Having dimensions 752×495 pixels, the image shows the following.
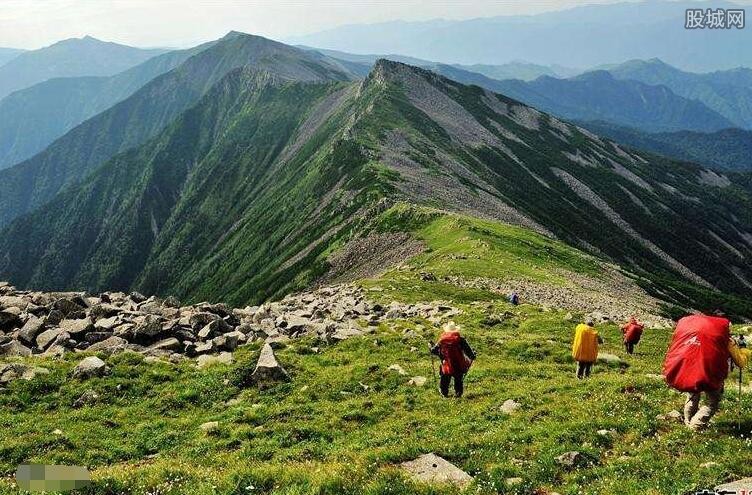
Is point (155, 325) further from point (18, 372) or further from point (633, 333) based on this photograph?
point (633, 333)

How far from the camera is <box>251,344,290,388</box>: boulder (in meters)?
22.4

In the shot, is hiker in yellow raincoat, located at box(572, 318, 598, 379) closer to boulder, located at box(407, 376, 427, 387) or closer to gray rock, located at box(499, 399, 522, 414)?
gray rock, located at box(499, 399, 522, 414)

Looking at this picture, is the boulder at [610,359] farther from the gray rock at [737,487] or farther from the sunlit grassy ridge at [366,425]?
the gray rock at [737,487]

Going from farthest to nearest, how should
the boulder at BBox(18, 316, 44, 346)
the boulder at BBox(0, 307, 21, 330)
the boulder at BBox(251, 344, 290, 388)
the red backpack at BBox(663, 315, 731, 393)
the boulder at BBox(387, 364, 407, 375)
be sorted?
the boulder at BBox(0, 307, 21, 330) < the boulder at BBox(18, 316, 44, 346) < the boulder at BBox(387, 364, 407, 375) < the boulder at BBox(251, 344, 290, 388) < the red backpack at BBox(663, 315, 731, 393)

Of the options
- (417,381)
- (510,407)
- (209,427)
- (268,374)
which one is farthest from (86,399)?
(510,407)

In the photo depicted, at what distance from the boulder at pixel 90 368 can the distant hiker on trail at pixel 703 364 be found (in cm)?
2187

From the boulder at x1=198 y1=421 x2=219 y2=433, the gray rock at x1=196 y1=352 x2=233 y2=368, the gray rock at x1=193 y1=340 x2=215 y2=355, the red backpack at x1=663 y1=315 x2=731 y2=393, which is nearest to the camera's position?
the red backpack at x1=663 y1=315 x2=731 y2=393

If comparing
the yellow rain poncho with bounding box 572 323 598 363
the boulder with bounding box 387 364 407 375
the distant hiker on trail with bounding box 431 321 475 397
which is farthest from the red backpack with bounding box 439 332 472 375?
the yellow rain poncho with bounding box 572 323 598 363

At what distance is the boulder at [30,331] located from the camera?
90.5 feet

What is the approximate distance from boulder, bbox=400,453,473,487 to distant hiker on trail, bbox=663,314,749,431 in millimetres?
6173

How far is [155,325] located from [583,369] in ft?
71.8

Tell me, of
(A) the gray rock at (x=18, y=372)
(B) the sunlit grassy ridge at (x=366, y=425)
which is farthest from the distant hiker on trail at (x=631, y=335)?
(A) the gray rock at (x=18, y=372)

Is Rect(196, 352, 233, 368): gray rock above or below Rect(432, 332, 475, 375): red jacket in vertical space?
below

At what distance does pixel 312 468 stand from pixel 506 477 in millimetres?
4682
